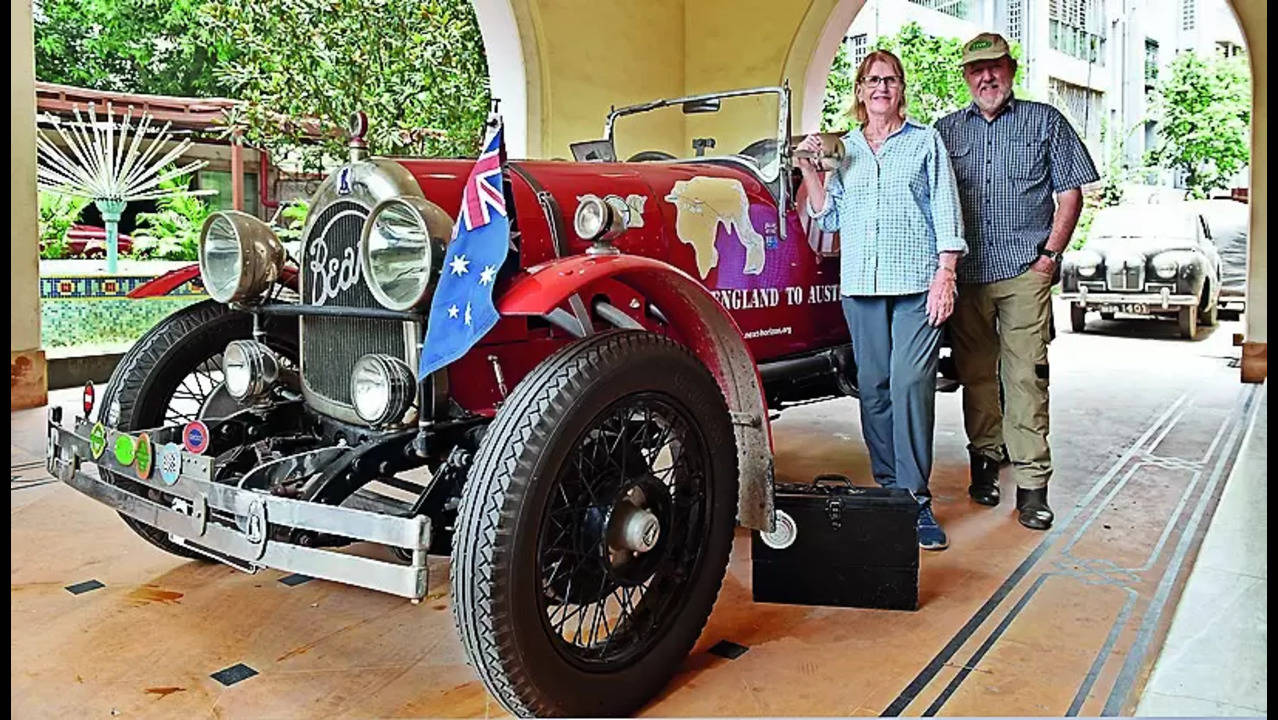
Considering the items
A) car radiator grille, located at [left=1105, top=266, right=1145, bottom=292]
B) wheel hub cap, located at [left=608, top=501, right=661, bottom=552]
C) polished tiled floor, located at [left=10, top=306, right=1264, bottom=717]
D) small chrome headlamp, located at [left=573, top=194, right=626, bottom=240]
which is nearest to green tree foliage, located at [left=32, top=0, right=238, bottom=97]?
car radiator grille, located at [left=1105, top=266, right=1145, bottom=292]

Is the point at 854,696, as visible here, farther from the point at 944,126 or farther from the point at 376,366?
the point at 944,126

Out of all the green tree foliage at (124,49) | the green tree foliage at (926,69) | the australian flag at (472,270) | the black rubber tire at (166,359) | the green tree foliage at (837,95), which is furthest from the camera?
the green tree foliage at (926,69)

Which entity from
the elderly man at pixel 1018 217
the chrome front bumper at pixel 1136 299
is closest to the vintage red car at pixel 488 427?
the elderly man at pixel 1018 217

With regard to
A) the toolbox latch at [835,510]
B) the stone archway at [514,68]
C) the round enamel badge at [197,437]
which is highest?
the stone archway at [514,68]

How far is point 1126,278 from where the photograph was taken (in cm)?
932

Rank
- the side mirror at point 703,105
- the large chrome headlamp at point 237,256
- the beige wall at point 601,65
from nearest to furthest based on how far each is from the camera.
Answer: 1. the large chrome headlamp at point 237,256
2. the side mirror at point 703,105
3. the beige wall at point 601,65

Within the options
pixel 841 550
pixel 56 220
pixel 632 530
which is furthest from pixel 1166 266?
pixel 56 220

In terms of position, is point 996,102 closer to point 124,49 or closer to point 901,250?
point 901,250

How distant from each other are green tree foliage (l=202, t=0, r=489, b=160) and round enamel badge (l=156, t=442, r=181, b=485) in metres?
4.89

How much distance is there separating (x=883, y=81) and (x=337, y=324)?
168 cm

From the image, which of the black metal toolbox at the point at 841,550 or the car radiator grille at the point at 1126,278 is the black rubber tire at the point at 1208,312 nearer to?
the car radiator grille at the point at 1126,278

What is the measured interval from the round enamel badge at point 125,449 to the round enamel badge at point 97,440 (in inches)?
2.8

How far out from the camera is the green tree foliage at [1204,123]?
1611 centimetres

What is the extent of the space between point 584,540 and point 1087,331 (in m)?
8.99
